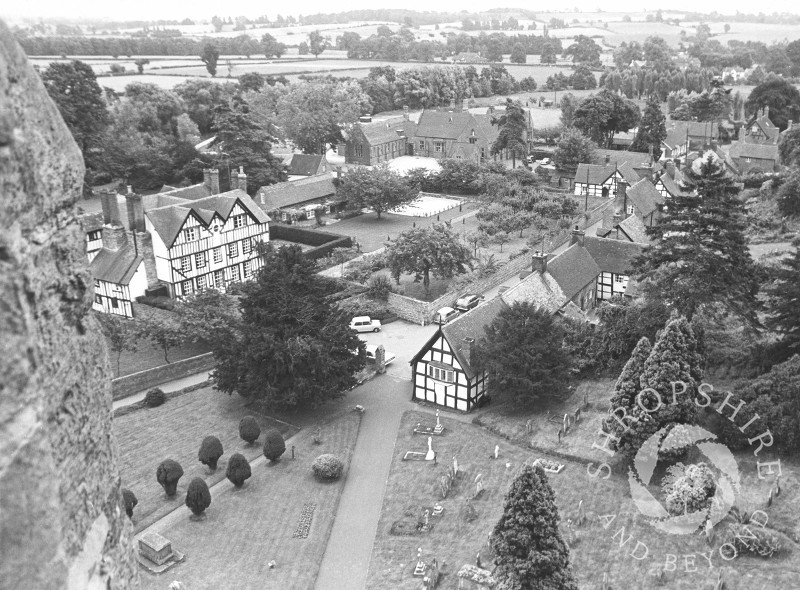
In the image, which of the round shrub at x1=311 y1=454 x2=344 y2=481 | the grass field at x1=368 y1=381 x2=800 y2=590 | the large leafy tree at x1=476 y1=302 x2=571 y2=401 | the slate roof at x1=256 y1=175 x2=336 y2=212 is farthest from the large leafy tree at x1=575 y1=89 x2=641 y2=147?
the round shrub at x1=311 y1=454 x2=344 y2=481

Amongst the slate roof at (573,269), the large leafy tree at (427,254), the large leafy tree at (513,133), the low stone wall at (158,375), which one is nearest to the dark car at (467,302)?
the large leafy tree at (427,254)

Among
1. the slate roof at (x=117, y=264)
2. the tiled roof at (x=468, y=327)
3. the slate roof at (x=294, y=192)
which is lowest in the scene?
the slate roof at (x=294, y=192)

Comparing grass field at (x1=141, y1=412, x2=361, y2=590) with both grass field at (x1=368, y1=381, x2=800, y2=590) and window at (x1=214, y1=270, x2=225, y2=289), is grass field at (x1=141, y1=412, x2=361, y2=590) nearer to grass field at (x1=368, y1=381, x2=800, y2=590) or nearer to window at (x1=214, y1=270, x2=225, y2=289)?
grass field at (x1=368, y1=381, x2=800, y2=590)

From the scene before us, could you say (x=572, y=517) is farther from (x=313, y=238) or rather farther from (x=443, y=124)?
(x=443, y=124)

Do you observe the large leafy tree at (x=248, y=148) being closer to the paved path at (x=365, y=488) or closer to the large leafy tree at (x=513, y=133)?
the large leafy tree at (x=513, y=133)

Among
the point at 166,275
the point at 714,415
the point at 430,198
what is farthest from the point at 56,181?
the point at 430,198

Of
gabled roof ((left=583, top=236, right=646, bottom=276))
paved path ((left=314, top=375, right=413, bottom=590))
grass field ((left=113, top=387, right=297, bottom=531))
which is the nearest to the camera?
paved path ((left=314, top=375, right=413, bottom=590))

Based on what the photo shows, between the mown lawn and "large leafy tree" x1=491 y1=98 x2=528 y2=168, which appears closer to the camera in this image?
the mown lawn
